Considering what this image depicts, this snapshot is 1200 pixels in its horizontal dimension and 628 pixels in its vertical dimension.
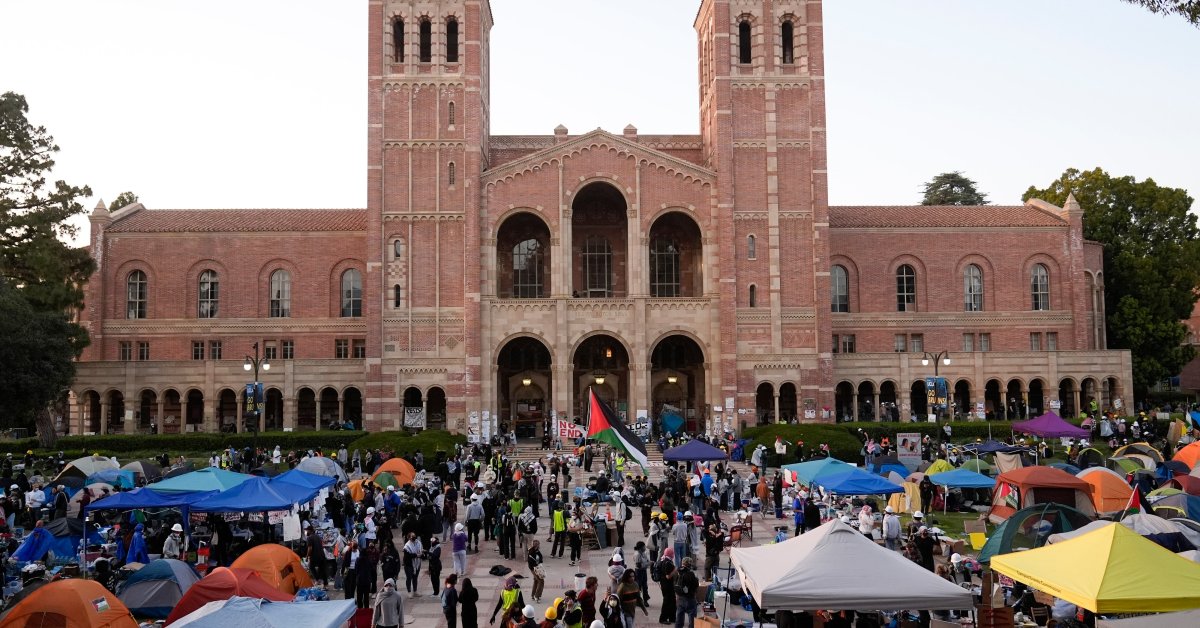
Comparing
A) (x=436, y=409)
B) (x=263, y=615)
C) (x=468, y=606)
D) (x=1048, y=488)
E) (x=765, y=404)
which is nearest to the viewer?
(x=263, y=615)

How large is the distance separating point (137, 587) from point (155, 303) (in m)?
44.6

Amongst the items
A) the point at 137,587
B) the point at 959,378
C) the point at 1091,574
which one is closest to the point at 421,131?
the point at 959,378

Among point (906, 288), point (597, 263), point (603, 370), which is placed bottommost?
point (603, 370)

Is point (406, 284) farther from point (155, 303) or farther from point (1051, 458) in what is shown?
point (1051, 458)

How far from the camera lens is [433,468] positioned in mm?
39562

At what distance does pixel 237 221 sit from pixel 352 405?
1348cm

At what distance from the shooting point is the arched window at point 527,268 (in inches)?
2245

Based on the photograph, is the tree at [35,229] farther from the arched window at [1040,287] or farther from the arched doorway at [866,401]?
the arched window at [1040,287]

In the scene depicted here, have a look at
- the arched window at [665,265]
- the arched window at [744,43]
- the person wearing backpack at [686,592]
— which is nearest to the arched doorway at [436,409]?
the arched window at [665,265]

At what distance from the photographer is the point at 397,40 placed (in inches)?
2109

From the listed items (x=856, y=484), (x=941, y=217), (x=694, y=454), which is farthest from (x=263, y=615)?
(x=941, y=217)

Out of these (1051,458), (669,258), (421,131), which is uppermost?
(421,131)

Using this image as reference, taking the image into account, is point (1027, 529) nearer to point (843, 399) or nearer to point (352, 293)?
point (843, 399)

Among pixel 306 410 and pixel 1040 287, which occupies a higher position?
pixel 1040 287
